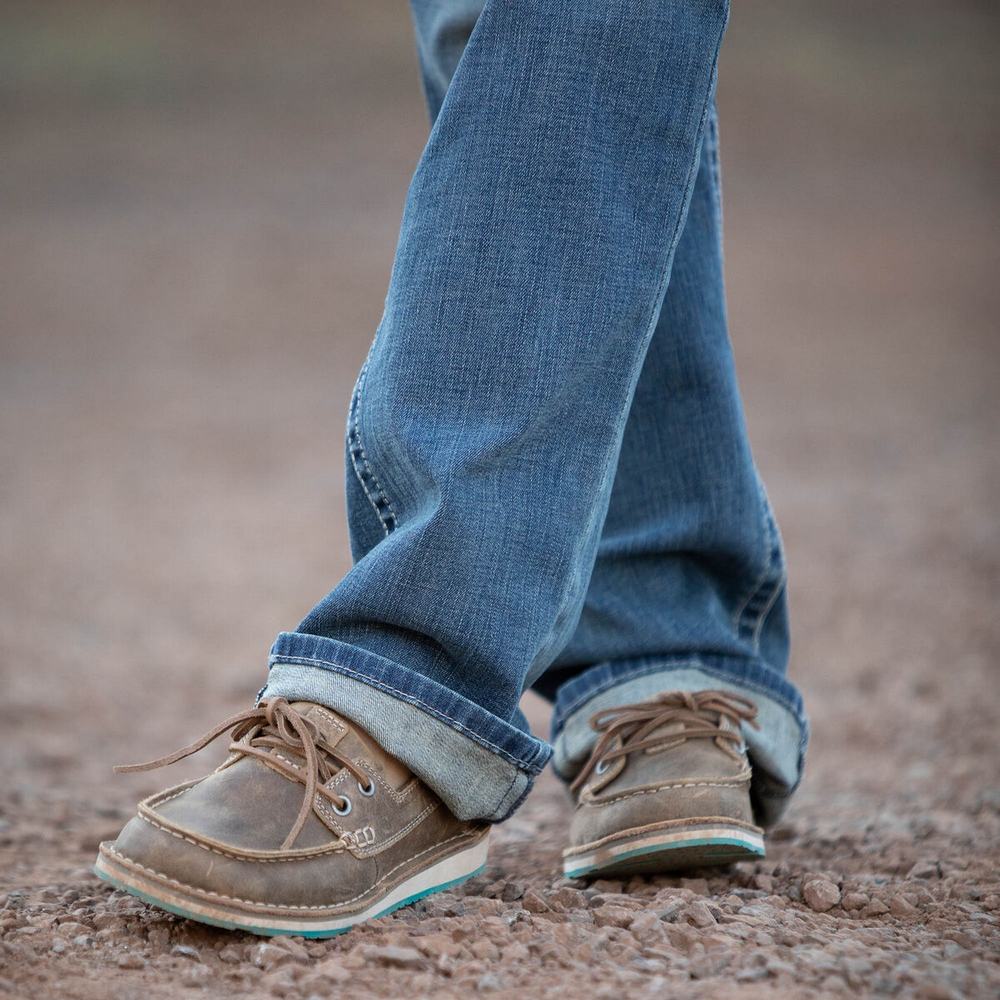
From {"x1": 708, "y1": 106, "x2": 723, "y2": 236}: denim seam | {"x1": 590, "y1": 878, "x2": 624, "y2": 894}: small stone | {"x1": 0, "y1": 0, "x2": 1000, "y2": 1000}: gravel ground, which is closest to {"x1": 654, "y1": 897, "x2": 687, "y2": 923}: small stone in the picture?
{"x1": 0, "y1": 0, "x2": 1000, "y2": 1000}: gravel ground

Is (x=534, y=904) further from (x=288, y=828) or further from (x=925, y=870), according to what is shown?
(x=925, y=870)

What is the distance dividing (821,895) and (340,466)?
440 cm

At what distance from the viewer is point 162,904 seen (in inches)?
35.1

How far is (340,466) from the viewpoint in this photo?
17.4 ft

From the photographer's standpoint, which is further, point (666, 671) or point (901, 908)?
point (666, 671)

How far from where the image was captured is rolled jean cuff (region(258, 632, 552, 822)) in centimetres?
97

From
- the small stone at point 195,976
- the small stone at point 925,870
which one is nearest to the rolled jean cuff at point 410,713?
the small stone at point 195,976

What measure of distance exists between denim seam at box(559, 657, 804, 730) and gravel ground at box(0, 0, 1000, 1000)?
18 centimetres

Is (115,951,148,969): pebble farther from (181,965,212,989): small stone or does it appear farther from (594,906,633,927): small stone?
(594,906,633,927): small stone

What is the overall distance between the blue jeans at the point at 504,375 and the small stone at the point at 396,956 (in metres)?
0.15

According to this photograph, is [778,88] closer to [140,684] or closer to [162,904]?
[140,684]

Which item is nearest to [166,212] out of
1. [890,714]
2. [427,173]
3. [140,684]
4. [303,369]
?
[303,369]

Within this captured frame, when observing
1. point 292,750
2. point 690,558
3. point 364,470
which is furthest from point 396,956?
point 690,558

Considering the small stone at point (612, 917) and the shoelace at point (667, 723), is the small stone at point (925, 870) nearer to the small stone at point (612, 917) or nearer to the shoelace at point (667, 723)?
the shoelace at point (667, 723)
